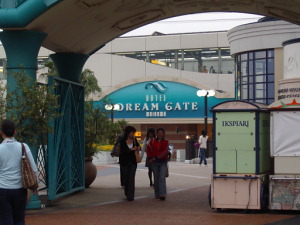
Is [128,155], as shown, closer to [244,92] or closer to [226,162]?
[226,162]

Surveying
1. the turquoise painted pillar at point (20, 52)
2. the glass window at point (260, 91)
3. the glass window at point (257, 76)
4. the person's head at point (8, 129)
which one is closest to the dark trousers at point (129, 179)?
the turquoise painted pillar at point (20, 52)

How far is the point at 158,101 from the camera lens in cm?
4550

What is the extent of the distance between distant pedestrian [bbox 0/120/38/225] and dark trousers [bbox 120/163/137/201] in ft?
23.2

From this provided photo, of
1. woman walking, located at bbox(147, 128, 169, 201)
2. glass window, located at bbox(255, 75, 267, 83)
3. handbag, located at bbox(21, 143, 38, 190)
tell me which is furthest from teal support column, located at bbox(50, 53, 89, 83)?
glass window, located at bbox(255, 75, 267, 83)

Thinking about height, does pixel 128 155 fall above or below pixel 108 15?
below

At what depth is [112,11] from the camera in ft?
48.3

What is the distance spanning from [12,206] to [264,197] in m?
6.29

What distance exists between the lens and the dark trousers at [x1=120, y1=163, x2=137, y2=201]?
1503 centimetres

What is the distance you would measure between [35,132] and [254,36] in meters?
28.0

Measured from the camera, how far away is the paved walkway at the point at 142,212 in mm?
11648

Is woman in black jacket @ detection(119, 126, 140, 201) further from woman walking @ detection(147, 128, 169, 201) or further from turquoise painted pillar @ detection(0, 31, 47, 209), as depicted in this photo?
turquoise painted pillar @ detection(0, 31, 47, 209)

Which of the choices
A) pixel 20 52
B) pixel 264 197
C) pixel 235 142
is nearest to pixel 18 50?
pixel 20 52

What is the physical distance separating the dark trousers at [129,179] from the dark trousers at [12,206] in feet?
23.2

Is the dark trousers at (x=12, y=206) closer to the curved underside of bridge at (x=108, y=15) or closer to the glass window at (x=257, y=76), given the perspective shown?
the curved underside of bridge at (x=108, y=15)
